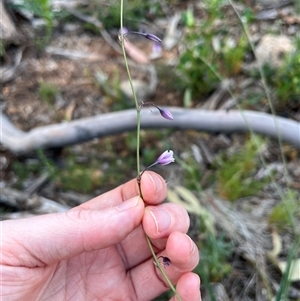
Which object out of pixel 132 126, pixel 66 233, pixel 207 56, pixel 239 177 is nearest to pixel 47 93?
pixel 132 126

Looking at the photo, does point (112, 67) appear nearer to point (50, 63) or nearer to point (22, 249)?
point (50, 63)

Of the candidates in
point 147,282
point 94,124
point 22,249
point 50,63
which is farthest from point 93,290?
point 50,63

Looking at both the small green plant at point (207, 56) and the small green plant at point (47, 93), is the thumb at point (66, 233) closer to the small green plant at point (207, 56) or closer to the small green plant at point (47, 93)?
the small green plant at point (207, 56)

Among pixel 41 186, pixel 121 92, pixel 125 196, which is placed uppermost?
pixel 125 196

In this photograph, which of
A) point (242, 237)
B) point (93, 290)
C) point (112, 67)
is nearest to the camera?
point (93, 290)

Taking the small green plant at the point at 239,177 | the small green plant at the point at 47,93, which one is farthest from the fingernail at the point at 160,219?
the small green plant at the point at 47,93

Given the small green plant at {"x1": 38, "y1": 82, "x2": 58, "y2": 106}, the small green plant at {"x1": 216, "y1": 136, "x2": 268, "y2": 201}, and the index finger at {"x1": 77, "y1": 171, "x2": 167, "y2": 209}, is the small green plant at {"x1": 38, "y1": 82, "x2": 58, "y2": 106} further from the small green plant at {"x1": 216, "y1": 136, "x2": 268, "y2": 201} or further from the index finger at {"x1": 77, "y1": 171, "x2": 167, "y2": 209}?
the index finger at {"x1": 77, "y1": 171, "x2": 167, "y2": 209}
